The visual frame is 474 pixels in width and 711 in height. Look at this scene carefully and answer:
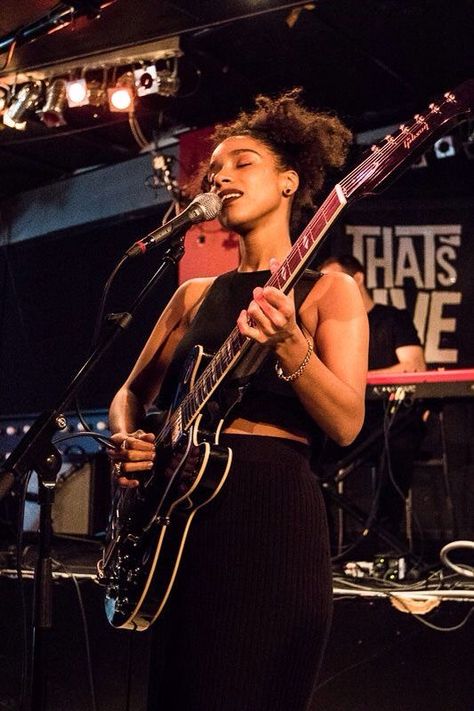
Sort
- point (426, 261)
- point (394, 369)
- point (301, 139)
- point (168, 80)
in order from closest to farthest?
point (301, 139)
point (394, 369)
point (168, 80)
point (426, 261)

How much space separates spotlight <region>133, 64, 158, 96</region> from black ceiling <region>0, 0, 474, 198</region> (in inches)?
10.3

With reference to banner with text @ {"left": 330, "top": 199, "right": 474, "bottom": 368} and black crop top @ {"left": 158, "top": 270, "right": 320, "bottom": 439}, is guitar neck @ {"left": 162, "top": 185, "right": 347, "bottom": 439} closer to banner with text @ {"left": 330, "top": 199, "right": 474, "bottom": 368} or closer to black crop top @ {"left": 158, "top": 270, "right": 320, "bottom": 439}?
black crop top @ {"left": 158, "top": 270, "right": 320, "bottom": 439}

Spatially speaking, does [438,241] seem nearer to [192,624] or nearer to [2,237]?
[2,237]

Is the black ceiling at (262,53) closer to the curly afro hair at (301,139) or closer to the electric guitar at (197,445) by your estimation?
the curly afro hair at (301,139)

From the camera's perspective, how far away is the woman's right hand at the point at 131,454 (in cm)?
215

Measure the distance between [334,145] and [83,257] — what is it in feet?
21.1

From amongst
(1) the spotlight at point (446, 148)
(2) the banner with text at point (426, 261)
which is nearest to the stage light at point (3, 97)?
(2) the banner with text at point (426, 261)

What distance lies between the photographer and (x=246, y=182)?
2295mm

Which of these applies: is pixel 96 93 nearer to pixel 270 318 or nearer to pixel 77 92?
pixel 77 92

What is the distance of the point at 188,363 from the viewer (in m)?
2.22

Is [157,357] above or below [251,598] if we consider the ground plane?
above

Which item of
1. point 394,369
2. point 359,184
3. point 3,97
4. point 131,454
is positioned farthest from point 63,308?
point 359,184

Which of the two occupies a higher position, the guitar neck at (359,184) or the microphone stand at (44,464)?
the guitar neck at (359,184)

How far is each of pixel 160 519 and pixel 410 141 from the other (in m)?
0.98
